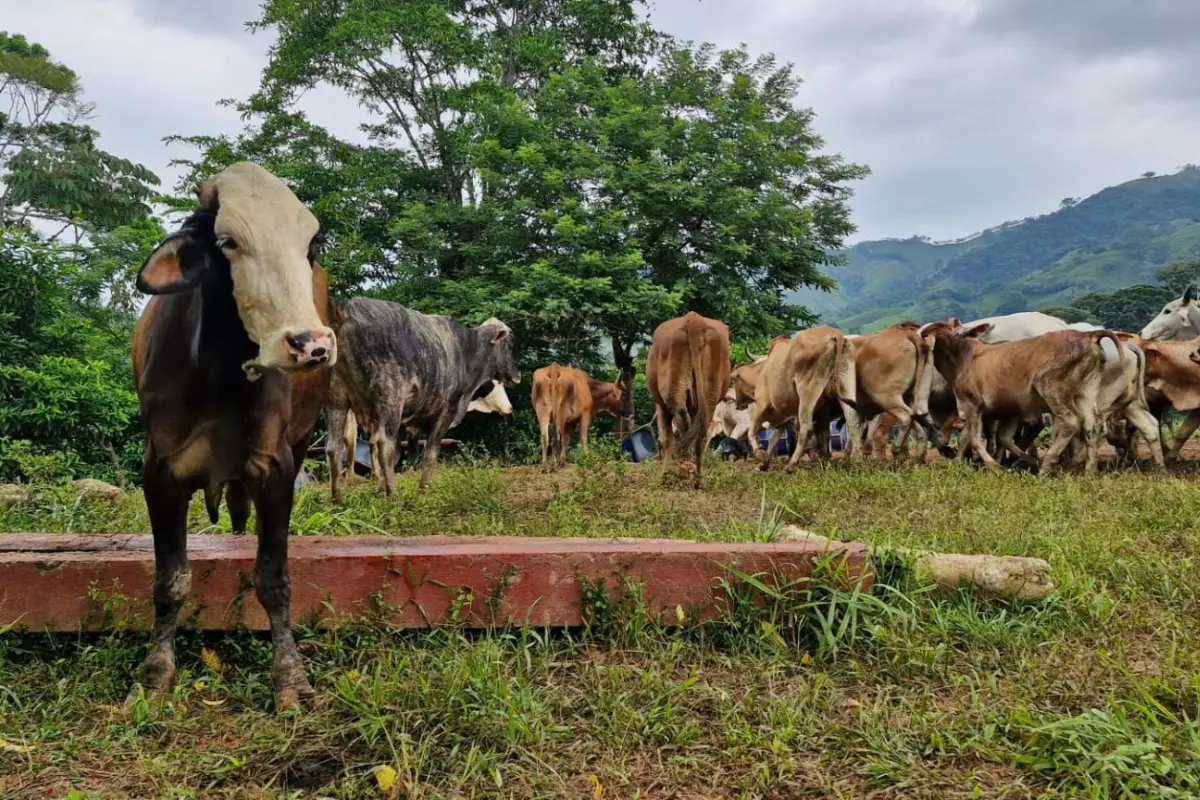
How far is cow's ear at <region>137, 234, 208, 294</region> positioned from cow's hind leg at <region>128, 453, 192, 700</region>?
2.32ft

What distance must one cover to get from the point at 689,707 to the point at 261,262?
2.30 m

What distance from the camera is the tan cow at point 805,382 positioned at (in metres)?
9.45

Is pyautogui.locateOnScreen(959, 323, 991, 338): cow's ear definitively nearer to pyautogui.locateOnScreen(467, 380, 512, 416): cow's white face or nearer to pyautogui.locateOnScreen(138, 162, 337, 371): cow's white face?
pyautogui.locateOnScreen(467, 380, 512, 416): cow's white face

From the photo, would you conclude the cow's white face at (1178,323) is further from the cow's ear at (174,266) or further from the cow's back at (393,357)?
the cow's ear at (174,266)

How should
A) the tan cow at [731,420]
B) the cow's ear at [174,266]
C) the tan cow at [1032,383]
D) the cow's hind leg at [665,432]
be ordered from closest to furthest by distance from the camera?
the cow's ear at [174,266] → the tan cow at [1032,383] → the cow's hind leg at [665,432] → the tan cow at [731,420]

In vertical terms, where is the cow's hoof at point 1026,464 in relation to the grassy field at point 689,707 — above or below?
below

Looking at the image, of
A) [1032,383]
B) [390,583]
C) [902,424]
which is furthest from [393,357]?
[1032,383]

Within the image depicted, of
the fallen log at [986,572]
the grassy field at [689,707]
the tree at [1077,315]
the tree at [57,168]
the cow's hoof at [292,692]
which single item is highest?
the tree at [57,168]

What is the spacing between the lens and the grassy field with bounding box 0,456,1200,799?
237 centimetres

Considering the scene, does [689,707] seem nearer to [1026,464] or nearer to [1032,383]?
[1032,383]

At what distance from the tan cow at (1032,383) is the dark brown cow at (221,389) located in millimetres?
8274

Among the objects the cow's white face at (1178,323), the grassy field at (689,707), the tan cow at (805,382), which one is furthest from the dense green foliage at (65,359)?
the cow's white face at (1178,323)

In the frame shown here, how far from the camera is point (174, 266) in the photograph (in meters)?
2.75

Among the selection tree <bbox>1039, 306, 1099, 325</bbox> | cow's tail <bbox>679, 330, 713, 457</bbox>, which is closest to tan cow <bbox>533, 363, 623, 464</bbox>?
cow's tail <bbox>679, 330, 713, 457</bbox>
